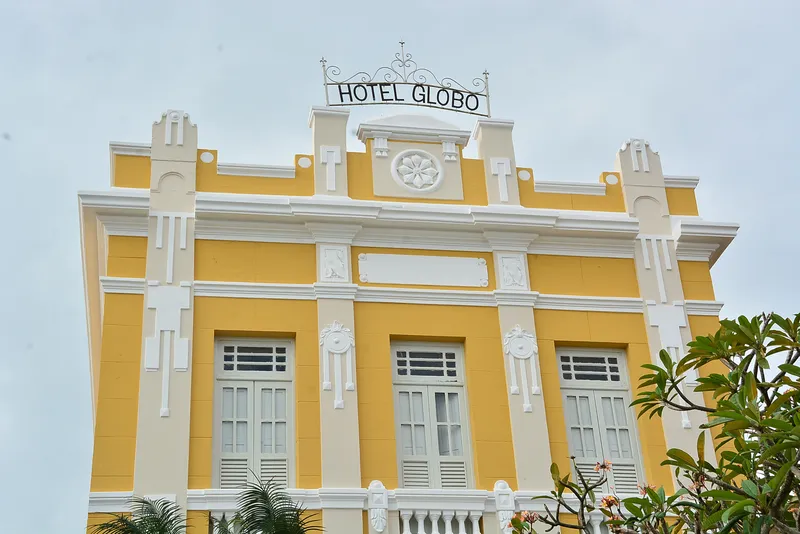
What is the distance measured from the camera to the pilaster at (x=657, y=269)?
50.9ft

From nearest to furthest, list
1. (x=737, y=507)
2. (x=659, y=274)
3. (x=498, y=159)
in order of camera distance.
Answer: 1. (x=737, y=507)
2. (x=659, y=274)
3. (x=498, y=159)

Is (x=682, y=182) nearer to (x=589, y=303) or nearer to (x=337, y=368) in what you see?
(x=589, y=303)

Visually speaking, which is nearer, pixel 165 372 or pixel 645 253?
pixel 165 372

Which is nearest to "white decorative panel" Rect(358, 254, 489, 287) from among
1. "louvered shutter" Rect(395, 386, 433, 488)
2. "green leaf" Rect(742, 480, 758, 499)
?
"louvered shutter" Rect(395, 386, 433, 488)

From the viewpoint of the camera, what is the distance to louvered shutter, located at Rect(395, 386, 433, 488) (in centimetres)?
1473

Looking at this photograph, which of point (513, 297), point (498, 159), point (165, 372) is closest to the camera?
point (165, 372)

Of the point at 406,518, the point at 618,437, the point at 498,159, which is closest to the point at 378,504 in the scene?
the point at 406,518

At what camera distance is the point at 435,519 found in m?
14.2

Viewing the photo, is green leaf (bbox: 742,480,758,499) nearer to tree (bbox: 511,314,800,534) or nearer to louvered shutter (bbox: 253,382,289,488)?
tree (bbox: 511,314,800,534)

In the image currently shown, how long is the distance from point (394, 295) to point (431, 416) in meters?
1.73

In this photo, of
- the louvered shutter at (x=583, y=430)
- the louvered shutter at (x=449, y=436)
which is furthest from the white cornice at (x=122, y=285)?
the louvered shutter at (x=583, y=430)

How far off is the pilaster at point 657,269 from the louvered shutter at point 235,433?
5299 millimetres

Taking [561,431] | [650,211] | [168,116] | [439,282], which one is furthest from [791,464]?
[168,116]

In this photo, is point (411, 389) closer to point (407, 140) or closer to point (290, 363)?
point (290, 363)
